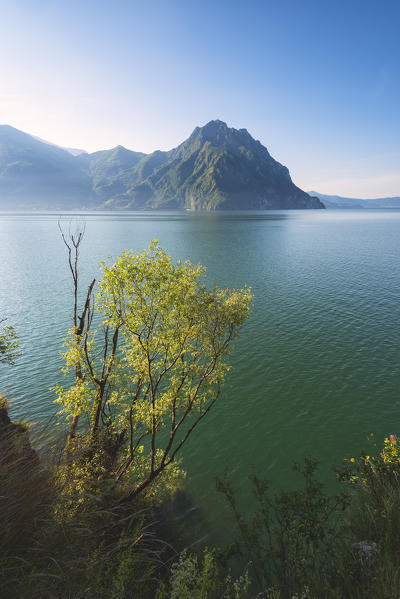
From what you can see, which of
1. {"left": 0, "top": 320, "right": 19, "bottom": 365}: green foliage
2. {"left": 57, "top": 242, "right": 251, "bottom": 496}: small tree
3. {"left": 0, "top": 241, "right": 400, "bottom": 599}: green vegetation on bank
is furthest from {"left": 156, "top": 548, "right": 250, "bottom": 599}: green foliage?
{"left": 0, "top": 320, "right": 19, "bottom": 365}: green foliage

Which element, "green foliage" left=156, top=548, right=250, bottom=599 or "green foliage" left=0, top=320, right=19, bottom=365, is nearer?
"green foliage" left=156, top=548, right=250, bottom=599

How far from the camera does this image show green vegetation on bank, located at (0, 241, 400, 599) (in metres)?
8.74

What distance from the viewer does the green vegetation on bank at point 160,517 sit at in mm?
8742

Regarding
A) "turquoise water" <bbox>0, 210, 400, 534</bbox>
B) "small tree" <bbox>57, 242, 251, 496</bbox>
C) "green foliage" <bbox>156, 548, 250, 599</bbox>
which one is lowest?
"turquoise water" <bbox>0, 210, 400, 534</bbox>

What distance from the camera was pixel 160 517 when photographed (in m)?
18.6

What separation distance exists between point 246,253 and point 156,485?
96267mm

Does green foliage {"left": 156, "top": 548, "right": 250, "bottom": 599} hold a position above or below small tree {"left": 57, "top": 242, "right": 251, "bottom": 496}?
below

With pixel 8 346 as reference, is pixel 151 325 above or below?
above

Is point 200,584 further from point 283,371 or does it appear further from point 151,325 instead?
point 283,371

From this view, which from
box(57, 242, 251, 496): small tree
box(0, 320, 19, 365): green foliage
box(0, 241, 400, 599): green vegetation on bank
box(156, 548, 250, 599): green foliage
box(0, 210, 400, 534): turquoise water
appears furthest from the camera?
box(0, 210, 400, 534): turquoise water

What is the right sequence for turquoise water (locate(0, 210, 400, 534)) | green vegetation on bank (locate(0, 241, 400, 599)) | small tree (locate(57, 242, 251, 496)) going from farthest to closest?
turquoise water (locate(0, 210, 400, 534))
small tree (locate(57, 242, 251, 496))
green vegetation on bank (locate(0, 241, 400, 599))

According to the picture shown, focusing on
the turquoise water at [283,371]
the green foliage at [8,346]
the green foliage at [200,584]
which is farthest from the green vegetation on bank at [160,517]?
the green foliage at [8,346]

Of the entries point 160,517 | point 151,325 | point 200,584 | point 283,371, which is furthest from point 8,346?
point 283,371

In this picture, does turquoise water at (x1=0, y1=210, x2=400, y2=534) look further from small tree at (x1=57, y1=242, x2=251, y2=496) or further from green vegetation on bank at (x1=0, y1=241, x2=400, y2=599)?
small tree at (x1=57, y1=242, x2=251, y2=496)
